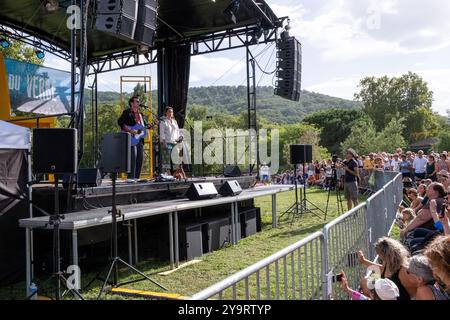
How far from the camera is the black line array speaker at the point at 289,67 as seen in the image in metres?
12.4

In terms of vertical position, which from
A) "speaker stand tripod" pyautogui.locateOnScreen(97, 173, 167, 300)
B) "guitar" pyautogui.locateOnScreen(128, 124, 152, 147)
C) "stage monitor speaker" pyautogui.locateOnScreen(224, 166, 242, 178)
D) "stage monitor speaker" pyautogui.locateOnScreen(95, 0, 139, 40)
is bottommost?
"speaker stand tripod" pyautogui.locateOnScreen(97, 173, 167, 300)

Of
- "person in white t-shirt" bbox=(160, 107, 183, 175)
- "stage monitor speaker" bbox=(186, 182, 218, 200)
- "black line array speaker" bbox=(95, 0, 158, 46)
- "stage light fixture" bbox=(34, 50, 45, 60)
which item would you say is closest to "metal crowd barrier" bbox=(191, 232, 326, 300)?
"stage monitor speaker" bbox=(186, 182, 218, 200)

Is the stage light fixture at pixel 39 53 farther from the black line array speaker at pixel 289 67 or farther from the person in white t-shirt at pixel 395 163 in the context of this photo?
the person in white t-shirt at pixel 395 163

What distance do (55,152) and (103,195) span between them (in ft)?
6.13

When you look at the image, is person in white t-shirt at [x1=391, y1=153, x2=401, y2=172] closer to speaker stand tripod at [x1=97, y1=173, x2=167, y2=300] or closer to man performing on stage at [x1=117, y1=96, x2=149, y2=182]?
man performing on stage at [x1=117, y1=96, x2=149, y2=182]

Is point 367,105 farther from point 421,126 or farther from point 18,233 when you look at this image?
point 18,233

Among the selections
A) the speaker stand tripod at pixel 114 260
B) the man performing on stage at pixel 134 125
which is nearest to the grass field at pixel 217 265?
the speaker stand tripod at pixel 114 260

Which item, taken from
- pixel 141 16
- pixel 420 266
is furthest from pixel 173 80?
pixel 420 266

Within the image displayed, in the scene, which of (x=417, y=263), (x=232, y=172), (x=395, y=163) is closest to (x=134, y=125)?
(x=232, y=172)

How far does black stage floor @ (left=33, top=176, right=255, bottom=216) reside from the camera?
631 centimetres

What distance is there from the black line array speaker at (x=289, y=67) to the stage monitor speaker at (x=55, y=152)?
8669mm

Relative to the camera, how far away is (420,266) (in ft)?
10.1

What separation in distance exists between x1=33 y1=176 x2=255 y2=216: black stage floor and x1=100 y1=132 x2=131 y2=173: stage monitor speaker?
82 centimetres

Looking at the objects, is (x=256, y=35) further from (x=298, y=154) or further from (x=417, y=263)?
(x=417, y=263)
